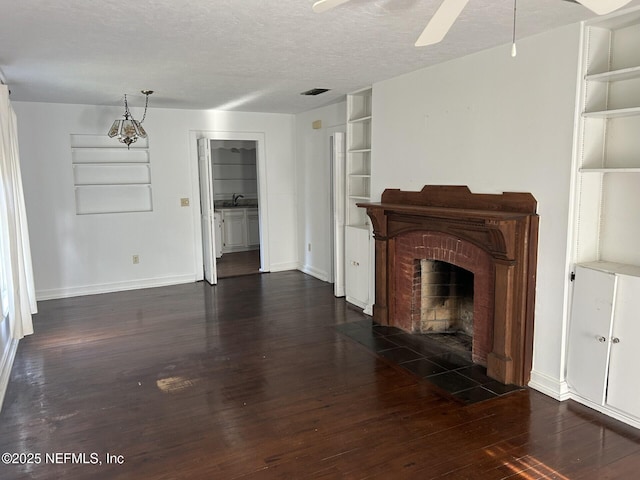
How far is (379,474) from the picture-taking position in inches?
89.7

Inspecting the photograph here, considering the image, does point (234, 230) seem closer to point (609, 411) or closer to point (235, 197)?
point (235, 197)

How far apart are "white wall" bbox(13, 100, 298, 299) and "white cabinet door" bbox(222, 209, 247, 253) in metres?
1.87

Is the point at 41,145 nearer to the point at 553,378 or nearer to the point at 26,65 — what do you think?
the point at 26,65

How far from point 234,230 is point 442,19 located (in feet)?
23.6

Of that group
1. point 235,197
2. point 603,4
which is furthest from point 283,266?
point 603,4

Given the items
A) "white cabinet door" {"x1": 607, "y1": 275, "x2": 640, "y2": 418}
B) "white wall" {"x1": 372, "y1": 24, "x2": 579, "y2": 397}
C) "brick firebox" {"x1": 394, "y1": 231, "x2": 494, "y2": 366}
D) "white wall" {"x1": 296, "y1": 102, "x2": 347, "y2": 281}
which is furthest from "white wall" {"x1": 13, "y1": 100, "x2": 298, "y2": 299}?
"white cabinet door" {"x1": 607, "y1": 275, "x2": 640, "y2": 418}

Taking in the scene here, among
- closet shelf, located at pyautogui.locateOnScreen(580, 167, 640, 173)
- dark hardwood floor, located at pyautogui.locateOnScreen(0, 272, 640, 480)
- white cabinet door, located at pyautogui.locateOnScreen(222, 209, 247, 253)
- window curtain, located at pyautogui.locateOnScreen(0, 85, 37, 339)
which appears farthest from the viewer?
white cabinet door, located at pyautogui.locateOnScreen(222, 209, 247, 253)

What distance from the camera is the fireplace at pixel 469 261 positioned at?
3133mm

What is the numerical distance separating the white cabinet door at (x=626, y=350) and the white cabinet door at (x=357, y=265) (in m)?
2.51

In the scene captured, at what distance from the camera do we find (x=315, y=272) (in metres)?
6.68

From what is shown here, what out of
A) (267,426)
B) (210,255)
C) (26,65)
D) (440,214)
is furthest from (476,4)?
(210,255)

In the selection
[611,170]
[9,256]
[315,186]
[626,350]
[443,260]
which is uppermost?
[611,170]

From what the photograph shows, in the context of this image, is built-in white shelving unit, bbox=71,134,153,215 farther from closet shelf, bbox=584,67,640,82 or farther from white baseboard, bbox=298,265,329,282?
closet shelf, bbox=584,67,640,82

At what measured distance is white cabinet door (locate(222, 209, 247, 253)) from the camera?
8582 millimetres
